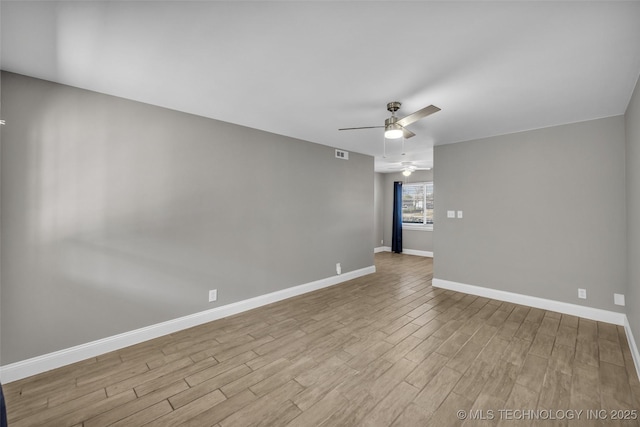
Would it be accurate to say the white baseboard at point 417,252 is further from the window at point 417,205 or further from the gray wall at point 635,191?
the gray wall at point 635,191

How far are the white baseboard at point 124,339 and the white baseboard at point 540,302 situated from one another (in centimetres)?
258

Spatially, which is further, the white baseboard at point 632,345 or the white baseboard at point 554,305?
the white baseboard at point 554,305

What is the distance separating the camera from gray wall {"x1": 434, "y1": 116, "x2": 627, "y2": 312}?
3098mm

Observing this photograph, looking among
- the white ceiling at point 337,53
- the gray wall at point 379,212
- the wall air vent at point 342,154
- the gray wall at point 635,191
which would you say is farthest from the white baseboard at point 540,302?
the gray wall at point 379,212

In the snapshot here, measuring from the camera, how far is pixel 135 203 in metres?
2.66

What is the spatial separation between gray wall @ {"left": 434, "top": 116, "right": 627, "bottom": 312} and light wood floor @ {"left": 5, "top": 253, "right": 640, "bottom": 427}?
60 cm

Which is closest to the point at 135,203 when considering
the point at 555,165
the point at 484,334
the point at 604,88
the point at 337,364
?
the point at 337,364

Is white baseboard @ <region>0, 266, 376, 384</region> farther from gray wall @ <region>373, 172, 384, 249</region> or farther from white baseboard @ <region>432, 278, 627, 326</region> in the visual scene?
gray wall @ <region>373, 172, 384, 249</region>

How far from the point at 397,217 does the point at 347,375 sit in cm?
612

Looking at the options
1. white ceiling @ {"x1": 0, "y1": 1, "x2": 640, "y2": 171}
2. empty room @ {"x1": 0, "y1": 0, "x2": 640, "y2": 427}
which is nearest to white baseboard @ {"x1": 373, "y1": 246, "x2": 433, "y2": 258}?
empty room @ {"x1": 0, "y1": 0, "x2": 640, "y2": 427}

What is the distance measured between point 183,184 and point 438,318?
3430mm

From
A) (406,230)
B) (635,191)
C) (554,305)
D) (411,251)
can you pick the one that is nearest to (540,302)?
(554,305)

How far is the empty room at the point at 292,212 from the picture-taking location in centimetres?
168

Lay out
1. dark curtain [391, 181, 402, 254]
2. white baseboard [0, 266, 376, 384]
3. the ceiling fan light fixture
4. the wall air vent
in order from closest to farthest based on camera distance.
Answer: white baseboard [0, 266, 376, 384] < the ceiling fan light fixture < the wall air vent < dark curtain [391, 181, 402, 254]
